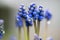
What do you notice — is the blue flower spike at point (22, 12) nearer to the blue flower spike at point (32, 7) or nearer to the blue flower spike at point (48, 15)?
the blue flower spike at point (32, 7)

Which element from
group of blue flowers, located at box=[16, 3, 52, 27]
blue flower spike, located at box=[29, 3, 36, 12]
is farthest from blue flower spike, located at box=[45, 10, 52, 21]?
blue flower spike, located at box=[29, 3, 36, 12]

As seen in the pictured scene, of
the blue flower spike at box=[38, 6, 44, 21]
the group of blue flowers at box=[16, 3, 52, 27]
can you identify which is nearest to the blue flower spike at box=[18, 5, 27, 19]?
the group of blue flowers at box=[16, 3, 52, 27]

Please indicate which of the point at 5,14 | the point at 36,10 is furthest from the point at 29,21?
the point at 5,14

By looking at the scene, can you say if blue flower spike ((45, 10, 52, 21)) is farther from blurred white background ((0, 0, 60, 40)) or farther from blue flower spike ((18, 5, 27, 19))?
blue flower spike ((18, 5, 27, 19))

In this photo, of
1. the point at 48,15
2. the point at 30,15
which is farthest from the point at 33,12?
the point at 48,15

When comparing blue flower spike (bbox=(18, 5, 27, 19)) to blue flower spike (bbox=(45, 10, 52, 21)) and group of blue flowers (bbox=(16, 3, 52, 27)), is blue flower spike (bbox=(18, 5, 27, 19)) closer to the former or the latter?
group of blue flowers (bbox=(16, 3, 52, 27))

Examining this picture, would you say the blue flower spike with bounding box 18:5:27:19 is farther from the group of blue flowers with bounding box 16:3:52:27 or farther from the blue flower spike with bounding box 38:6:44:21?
the blue flower spike with bounding box 38:6:44:21

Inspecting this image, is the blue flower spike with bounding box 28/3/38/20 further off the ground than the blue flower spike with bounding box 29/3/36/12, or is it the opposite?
the blue flower spike with bounding box 29/3/36/12

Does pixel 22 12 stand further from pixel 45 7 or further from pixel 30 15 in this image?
pixel 45 7

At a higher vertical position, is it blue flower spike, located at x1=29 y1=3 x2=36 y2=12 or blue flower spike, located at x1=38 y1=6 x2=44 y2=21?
blue flower spike, located at x1=29 y1=3 x2=36 y2=12

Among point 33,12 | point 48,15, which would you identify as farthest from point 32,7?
point 48,15

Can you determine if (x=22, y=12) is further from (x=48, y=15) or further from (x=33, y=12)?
(x=48, y=15)

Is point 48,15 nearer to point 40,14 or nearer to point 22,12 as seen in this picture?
point 40,14

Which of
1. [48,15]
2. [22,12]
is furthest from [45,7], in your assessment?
[22,12]
